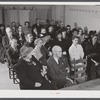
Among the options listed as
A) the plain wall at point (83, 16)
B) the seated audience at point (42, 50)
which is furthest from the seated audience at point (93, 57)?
the seated audience at point (42, 50)

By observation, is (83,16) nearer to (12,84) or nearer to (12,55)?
(12,55)

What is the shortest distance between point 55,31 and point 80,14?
21 cm

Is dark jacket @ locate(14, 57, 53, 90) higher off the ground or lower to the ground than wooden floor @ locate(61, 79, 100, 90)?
higher

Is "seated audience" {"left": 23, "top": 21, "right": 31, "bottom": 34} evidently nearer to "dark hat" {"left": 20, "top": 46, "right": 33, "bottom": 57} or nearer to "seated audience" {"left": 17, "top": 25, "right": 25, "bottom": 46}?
"seated audience" {"left": 17, "top": 25, "right": 25, "bottom": 46}

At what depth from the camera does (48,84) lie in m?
1.67

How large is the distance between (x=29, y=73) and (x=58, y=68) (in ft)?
0.68

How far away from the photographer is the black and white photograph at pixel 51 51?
167 cm

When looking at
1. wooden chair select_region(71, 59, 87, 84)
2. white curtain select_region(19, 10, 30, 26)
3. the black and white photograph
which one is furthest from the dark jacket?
white curtain select_region(19, 10, 30, 26)

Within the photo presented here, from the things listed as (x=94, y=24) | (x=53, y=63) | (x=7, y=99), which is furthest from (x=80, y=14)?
(x=7, y=99)

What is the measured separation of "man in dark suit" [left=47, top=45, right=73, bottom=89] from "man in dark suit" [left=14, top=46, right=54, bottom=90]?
0.07 m

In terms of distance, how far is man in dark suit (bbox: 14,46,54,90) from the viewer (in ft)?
5.43

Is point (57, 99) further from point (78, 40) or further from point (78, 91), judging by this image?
point (78, 40)

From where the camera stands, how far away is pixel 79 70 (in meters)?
1.77

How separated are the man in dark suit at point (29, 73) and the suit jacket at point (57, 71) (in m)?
0.07
